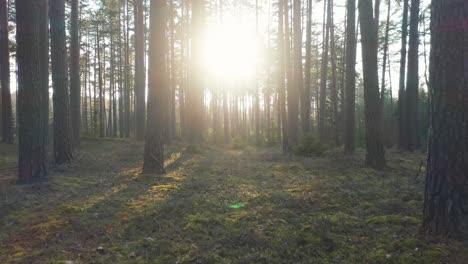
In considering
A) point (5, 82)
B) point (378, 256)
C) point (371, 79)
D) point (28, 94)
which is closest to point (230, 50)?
point (5, 82)

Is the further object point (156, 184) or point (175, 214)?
point (156, 184)

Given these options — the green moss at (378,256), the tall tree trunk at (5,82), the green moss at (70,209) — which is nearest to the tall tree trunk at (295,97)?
the green moss at (70,209)

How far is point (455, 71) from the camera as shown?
3.49 m

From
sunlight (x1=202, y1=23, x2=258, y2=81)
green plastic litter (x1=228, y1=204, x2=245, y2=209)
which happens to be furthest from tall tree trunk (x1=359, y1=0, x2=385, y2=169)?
sunlight (x1=202, y1=23, x2=258, y2=81)

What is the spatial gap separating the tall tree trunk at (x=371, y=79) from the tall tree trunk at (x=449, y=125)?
565 cm

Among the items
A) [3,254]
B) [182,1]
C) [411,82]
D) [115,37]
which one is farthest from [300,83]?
[115,37]

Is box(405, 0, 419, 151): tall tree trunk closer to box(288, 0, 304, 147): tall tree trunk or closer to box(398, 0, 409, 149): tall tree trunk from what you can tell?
box(398, 0, 409, 149): tall tree trunk

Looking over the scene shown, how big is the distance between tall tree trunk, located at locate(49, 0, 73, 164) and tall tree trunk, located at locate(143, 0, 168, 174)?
3507 millimetres

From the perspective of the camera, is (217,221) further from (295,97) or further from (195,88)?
(195,88)

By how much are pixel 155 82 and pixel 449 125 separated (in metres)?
6.66

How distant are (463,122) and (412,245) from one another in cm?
151

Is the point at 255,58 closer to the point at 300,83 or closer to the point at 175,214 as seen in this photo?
the point at 300,83

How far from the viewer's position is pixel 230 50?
27.5 meters

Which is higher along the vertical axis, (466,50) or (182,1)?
(182,1)
